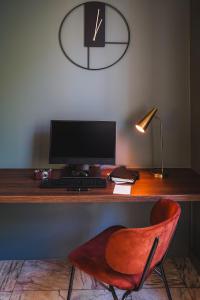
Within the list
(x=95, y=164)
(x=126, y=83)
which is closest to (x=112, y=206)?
(x=95, y=164)

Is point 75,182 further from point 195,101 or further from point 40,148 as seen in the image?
point 195,101

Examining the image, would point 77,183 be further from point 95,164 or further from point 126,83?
point 126,83

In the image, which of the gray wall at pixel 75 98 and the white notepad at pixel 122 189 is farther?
the gray wall at pixel 75 98

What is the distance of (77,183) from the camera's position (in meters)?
1.82

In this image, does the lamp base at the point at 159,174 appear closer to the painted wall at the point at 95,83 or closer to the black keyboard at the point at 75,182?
the painted wall at the point at 95,83

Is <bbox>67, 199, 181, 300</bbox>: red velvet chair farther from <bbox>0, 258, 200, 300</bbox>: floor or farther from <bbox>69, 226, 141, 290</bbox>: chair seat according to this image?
<bbox>0, 258, 200, 300</bbox>: floor

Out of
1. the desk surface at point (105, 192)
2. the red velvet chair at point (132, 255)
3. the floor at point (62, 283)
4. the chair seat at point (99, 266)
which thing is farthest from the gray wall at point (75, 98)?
the red velvet chair at point (132, 255)

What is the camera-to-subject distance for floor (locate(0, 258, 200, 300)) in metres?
1.92

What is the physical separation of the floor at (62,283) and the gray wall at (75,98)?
0.15 m

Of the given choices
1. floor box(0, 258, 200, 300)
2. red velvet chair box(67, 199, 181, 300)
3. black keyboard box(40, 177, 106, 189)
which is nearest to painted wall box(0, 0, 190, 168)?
black keyboard box(40, 177, 106, 189)

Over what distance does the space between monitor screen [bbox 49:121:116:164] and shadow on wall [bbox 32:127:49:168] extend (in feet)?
0.62

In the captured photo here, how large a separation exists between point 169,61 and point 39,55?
103 centimetres

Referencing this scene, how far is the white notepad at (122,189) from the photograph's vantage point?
172 centimetres

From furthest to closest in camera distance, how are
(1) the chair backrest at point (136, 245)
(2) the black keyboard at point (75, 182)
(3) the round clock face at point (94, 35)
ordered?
1. (3) the round clock face at point (94, 35)
2. (2) the black keyboard at point (75, 182)
3. (1) the chair backrest at point (136, 245)
